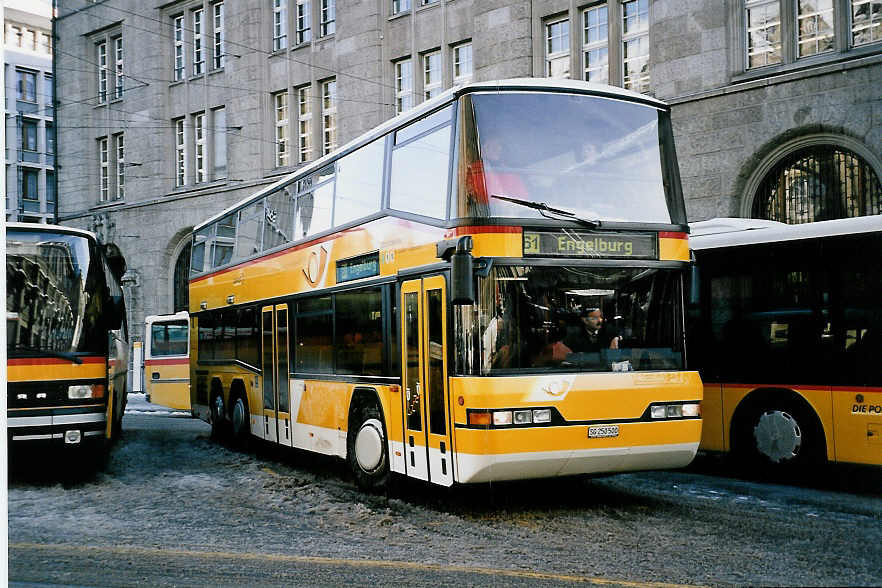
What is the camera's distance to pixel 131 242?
126ft

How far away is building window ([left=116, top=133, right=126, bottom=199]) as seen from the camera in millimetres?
39219

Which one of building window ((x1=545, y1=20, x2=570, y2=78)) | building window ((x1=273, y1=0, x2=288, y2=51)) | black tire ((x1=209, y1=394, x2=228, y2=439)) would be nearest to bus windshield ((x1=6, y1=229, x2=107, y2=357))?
black tire ((x1=209, y1=394, x2=228, y2=439))

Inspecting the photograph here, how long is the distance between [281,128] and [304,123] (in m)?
1.16

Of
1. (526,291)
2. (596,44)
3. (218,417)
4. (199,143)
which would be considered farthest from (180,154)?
(526,291)

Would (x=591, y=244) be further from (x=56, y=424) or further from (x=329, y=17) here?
(x=329, y=17)

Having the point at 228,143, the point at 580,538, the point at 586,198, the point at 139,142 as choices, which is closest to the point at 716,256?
the point at 586,198

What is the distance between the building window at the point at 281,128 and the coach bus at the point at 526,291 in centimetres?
2221

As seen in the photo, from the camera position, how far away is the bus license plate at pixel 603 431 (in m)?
9.14

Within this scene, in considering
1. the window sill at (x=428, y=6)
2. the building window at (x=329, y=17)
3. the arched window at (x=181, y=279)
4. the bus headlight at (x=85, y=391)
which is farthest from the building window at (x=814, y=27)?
the arched window at (x=181, y=279)

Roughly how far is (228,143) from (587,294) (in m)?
26.8

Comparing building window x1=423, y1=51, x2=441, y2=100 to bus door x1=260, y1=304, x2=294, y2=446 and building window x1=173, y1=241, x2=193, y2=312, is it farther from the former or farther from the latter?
bus door x1=260, y1=304, x2=294, y2=446

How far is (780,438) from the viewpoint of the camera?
1149 cm

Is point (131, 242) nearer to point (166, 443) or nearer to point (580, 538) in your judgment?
point (166, 443)

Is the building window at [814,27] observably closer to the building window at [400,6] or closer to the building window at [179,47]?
the building window at [400,6]
